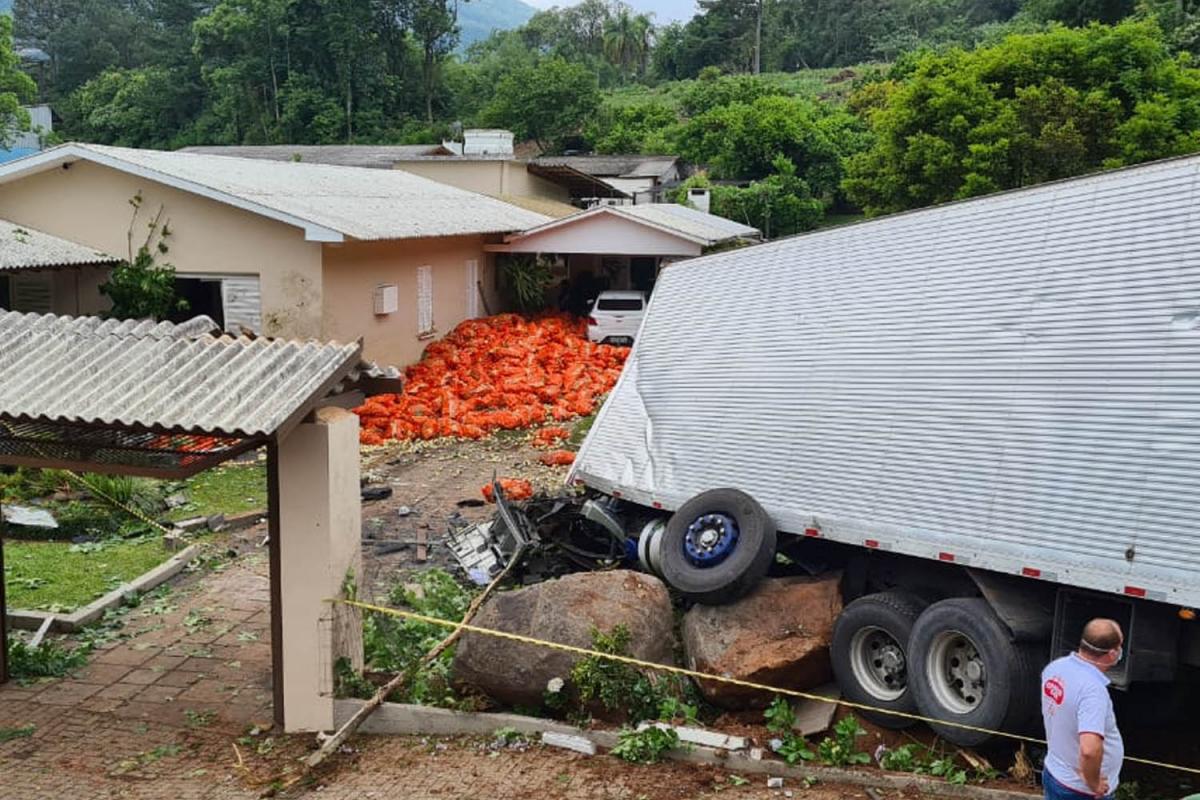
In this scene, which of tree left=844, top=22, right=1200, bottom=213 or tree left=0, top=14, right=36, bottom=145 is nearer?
tree left=844, top=22, right=1200, bottom=213

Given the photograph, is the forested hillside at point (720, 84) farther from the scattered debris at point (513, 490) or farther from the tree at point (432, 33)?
the scattered debris at point (513, 490)

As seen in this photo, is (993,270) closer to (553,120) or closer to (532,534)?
(532,534)

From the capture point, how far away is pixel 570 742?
781 centimetres

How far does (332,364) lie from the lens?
26.4ft

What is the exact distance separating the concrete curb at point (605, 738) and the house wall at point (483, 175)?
28380mm

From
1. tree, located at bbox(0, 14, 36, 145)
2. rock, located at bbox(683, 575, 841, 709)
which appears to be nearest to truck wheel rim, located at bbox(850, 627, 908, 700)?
rock, located at bbox(683, 575, 841, 709)

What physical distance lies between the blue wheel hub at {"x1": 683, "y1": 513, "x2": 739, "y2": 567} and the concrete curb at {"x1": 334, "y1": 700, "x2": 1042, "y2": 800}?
2.02 meters

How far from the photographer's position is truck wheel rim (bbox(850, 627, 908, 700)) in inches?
329

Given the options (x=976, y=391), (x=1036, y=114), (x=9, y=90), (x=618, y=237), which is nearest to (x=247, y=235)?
(x=618, y=237)

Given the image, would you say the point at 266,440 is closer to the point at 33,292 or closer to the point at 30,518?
the point at 30,518

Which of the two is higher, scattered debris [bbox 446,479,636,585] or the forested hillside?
the forested hillside

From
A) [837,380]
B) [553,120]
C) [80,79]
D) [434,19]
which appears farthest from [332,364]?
[80,79]

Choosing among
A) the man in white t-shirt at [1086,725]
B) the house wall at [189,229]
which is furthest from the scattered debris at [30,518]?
the man in white t-shirt at [1086,725]

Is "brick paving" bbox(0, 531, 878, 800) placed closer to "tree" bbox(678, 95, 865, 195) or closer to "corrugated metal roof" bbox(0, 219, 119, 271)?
"corrugated metal roof" bbox(0, 219, 119, 271)
